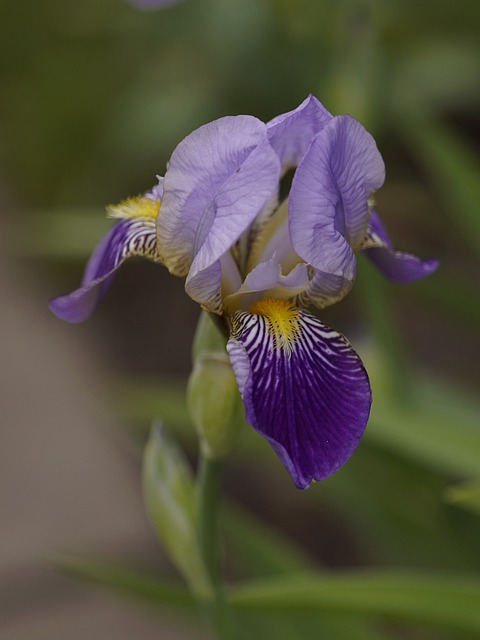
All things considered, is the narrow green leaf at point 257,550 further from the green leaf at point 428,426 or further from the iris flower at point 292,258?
the iris flower at point 292,258

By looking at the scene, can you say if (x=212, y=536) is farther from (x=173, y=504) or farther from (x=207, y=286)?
(x=207, y=286)

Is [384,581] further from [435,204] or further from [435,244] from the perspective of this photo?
[435,244]

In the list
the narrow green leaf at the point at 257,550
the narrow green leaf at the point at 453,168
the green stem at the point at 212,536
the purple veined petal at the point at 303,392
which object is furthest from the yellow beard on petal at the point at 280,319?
the narrow green leaf at the point at 453,168

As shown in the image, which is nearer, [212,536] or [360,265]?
[212,536]

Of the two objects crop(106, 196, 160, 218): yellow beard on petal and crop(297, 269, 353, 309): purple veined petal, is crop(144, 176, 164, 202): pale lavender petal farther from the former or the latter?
crop(297, 269, 353, 309): purple veined petal

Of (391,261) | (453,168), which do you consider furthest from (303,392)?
(453,168)

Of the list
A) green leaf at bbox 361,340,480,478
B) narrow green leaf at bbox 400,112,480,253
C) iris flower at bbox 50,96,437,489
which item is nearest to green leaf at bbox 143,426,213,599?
iris flower at bbox 50,96,437,489

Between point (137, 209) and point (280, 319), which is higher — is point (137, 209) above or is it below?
above
